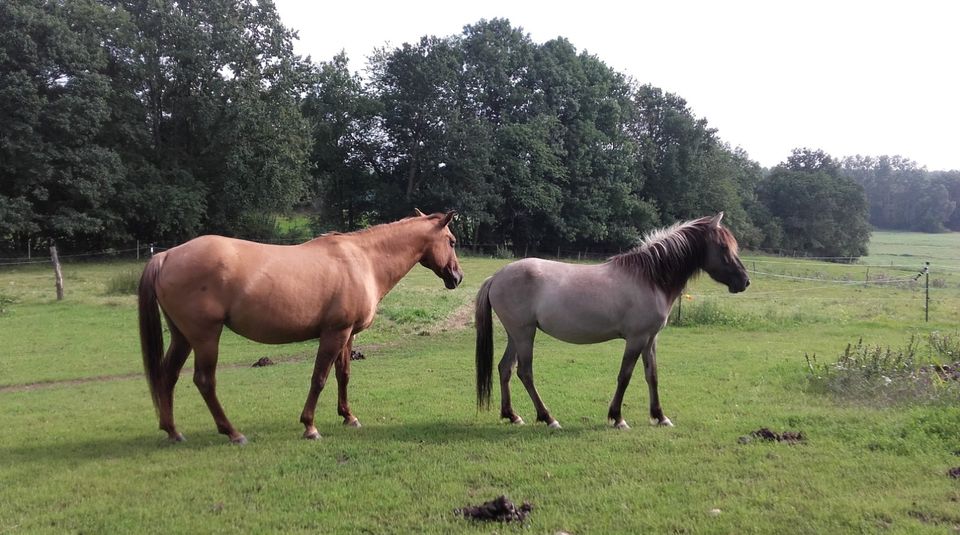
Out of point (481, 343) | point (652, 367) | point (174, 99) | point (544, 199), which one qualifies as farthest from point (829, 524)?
point (544, 199)

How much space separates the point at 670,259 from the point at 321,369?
4024 mm

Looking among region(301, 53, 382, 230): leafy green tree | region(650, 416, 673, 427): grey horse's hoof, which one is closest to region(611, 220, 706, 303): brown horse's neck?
region(650, 416, 673, 427): grey horse's hoof

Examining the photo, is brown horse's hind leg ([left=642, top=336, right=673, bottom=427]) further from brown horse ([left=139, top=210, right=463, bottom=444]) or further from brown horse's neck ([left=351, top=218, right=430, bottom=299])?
brown horse ([left=139, top=210, right=463, bottom=444])

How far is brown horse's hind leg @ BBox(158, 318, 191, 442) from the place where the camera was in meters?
6.14

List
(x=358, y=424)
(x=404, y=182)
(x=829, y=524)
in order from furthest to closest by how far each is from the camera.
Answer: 1. (x=404, y=182)
2. (x=358, y=424)
3. (x=829, y=524)

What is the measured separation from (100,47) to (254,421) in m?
32.6

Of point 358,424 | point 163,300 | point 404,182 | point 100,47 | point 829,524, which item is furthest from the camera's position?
point 404,182

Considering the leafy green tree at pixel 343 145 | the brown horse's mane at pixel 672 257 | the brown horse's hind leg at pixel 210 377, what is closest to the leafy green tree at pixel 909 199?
the leafy green tree at pixel 343 145

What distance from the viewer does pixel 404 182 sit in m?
46.3

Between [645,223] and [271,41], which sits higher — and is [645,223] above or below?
below

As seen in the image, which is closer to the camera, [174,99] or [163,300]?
[163,300]

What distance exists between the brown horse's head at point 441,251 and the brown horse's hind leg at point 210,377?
256cm

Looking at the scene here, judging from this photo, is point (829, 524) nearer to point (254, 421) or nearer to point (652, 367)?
point (652, 367)

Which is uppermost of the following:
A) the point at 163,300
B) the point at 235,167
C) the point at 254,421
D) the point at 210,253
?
the point at 235,167
